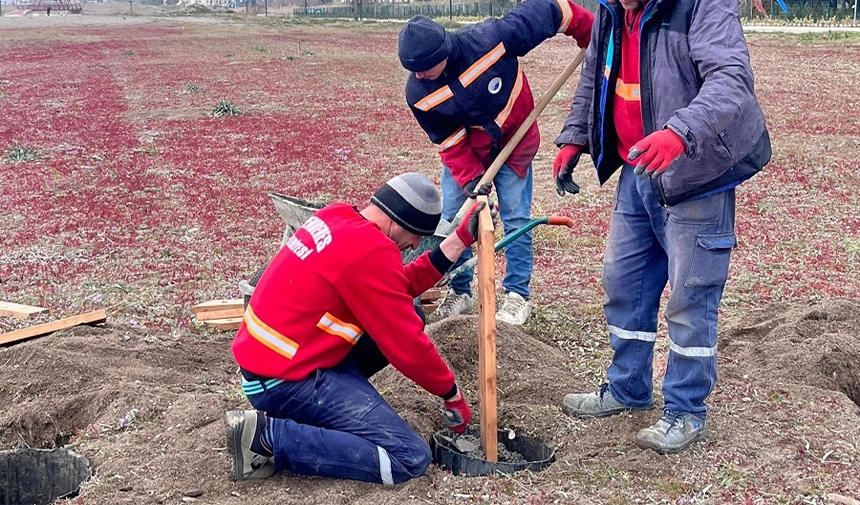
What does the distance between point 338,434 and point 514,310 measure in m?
2.34

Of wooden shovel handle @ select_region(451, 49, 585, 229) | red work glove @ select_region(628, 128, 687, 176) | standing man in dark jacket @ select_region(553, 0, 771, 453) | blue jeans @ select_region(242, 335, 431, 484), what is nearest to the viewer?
red work glove @ select_region(628, 128, 687, 176)

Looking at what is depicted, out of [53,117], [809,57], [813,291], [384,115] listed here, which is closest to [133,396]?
[813,291]

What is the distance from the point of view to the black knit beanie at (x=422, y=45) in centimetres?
528

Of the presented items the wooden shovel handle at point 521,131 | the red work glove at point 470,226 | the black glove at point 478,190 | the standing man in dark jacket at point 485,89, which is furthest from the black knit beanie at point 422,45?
the red work glove at point 470,226

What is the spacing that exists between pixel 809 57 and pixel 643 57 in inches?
895

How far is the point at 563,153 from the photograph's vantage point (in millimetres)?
4688

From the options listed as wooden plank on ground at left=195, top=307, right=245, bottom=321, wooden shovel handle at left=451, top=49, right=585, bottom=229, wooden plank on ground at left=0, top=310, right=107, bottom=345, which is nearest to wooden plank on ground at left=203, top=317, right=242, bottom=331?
wooden plank on ground at left=195, top=307, right=245, bottom=321

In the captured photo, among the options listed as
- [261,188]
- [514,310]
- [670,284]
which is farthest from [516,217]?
[261,188]

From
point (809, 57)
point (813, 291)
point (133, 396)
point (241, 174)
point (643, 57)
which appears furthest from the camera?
point (809, 57)

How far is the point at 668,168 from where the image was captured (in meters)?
3.79

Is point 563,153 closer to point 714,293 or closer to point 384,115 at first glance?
point 714,293

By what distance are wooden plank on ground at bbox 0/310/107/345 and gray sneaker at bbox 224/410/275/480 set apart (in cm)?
243

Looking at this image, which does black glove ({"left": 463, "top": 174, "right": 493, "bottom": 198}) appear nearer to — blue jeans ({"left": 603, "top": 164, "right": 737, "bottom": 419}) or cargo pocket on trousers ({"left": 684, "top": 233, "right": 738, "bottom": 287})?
blue jeans ({"left": 603, "top": 164, "right": 737, "bottom": 419})

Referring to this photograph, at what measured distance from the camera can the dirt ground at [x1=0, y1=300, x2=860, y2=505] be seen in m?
4.00
